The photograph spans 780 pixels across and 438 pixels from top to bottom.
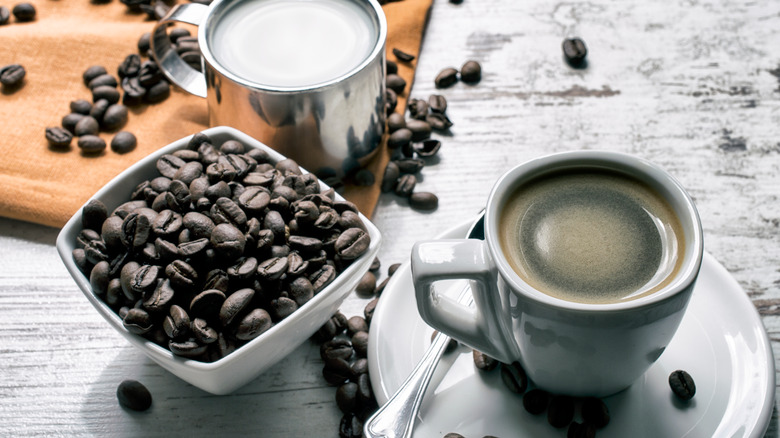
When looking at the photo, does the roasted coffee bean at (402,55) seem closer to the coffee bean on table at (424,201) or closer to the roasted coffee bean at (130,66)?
the coffee bean on table at (424,201)

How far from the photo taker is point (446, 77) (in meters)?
1.69

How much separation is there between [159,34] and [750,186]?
123cm

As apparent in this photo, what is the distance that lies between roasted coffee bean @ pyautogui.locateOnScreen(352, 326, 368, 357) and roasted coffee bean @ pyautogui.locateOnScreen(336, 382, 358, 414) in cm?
7

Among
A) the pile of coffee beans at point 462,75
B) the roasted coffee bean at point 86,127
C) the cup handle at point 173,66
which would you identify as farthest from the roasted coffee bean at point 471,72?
the roasted coffee bean at point 86,127

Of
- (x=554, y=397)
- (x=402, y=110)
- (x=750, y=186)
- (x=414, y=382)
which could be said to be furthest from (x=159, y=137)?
(x=750, y=186)

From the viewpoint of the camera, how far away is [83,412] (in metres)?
1.19

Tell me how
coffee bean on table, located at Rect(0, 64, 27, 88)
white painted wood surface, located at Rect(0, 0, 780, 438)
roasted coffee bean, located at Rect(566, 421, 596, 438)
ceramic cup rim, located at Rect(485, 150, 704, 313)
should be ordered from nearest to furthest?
ceramic cup rim, located at Rect(485, 150, 704, 313), roasted coffee bean, located at Rect(566, 421, 596, 438), white painted wood surface, located at Rect(0, 0, 780, 438), coffee bean on table, located at Rect(0, 64, 27, 88)

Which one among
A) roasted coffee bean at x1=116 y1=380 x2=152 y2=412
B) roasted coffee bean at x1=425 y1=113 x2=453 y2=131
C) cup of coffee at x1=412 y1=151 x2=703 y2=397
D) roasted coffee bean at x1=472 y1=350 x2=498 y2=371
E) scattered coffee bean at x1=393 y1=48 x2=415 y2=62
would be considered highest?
cup of coffee at x1=412 y1=151 x2=703 y2=397

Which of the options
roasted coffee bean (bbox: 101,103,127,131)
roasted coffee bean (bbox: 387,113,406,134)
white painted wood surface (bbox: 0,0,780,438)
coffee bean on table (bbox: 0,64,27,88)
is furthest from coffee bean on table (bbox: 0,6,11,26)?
roasted coffee bean (bbox: 387,113,406,134)

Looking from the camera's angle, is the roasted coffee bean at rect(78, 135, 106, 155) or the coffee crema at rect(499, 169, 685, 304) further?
the roasted coffee bean at rect(78, 135, 106, 155)

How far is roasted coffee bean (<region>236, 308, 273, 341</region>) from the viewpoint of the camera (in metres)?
1.01

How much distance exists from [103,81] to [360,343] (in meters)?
0.89

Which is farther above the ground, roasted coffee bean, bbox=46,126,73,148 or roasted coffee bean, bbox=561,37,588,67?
roasted coffee bean, bbox=561,37,588,67

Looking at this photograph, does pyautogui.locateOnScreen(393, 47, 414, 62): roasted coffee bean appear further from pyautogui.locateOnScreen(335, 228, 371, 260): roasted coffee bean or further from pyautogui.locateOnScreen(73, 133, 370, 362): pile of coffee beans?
pyautogui.locateOnScreen(335, 228, 371, 260): roasted coffee bean
